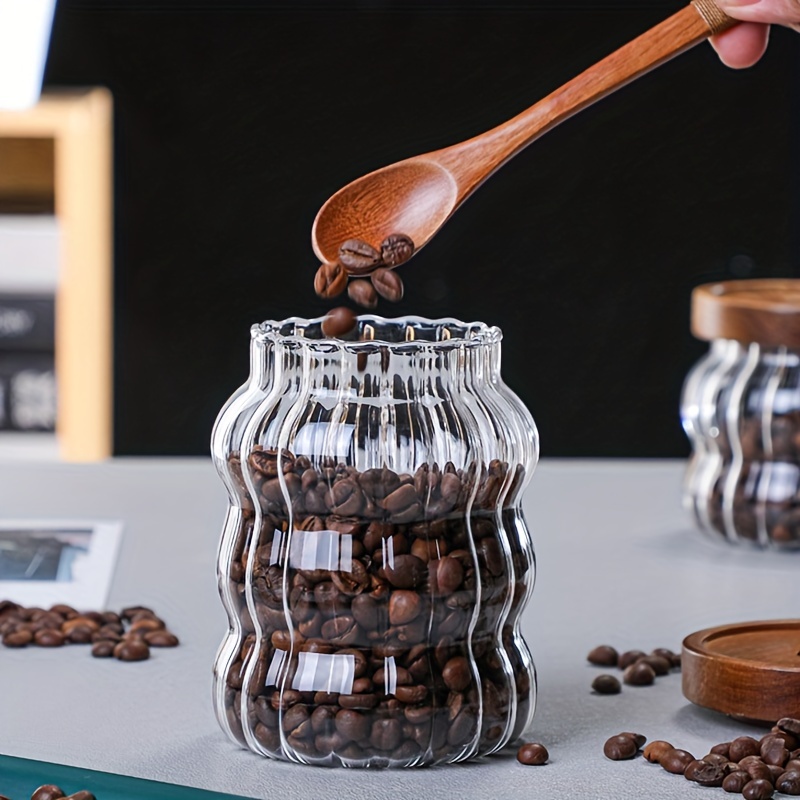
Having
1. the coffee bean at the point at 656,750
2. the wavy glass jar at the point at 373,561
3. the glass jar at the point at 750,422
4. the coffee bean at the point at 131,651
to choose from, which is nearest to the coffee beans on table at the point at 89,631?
the coffee bean at the point at 131,651

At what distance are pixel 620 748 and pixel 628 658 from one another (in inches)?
9.0

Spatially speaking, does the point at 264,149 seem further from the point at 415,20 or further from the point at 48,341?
the point at 48,341

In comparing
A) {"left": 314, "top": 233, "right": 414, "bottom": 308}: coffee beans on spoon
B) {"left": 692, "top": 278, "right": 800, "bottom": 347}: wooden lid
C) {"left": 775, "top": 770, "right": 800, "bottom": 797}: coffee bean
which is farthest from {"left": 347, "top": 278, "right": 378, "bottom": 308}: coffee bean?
{"left": 692, "top": 278, "right": 800, "bottom": 347}: wooden lid

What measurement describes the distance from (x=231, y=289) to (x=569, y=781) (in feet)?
11.0

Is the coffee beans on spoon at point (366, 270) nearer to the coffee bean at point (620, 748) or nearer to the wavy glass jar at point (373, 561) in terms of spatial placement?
the wavy glass jar at point (373, 561)

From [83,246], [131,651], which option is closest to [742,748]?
[131,651]

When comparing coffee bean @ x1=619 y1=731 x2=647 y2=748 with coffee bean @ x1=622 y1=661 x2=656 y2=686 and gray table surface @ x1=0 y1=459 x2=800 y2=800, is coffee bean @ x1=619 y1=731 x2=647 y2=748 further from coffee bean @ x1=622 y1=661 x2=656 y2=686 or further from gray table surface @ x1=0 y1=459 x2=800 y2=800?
coffee bean @ x1=622 y1=661 x2=656 y2=686

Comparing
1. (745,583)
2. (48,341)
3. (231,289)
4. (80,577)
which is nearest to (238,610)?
(80,577)

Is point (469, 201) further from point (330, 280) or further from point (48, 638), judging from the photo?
point (330, 280)

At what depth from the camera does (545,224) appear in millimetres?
4176

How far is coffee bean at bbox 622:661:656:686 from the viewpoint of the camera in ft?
3.78

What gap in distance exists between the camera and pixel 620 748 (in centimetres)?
97

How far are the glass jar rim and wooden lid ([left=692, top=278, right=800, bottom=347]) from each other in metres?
0.54

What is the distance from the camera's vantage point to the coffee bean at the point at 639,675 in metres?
1.15
